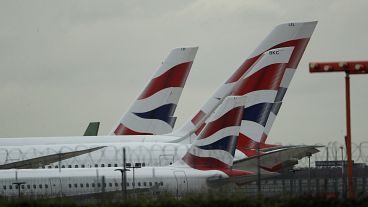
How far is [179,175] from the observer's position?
142ft

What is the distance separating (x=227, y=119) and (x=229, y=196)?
54.5ft

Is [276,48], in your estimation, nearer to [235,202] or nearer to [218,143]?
[218,143]

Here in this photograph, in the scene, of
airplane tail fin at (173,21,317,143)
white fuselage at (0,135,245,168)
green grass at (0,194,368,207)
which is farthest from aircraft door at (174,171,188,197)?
green grass at (0,194,368,207)

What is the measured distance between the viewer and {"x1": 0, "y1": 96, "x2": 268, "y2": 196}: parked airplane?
4306 centimetres

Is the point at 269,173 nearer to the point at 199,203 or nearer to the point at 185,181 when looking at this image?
the point at 185,181

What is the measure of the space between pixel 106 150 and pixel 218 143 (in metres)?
12.5

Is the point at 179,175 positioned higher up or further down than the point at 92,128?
further down

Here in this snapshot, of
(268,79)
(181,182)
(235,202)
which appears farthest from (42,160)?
(235,202)

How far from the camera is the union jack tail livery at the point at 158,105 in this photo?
68875mm

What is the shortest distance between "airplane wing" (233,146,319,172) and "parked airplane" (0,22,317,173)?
384 centimetres

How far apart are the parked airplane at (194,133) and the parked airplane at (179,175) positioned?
528 centimetres

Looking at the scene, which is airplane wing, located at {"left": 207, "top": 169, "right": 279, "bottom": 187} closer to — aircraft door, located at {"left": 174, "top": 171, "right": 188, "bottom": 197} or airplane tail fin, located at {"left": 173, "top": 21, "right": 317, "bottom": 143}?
aircraft door, located at {"left": 174, "top": 171, "right": 188, "bottom": 197}

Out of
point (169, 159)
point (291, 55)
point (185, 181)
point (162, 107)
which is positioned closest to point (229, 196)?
point (185, 181)

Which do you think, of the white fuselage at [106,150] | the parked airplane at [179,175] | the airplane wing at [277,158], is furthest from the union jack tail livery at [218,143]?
the white fuselage at [106,150]
